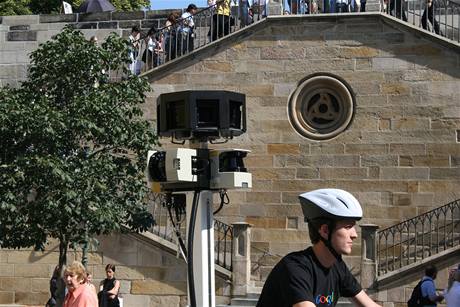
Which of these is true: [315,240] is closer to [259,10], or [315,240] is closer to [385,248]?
[385,248]

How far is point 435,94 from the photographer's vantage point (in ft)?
66.8

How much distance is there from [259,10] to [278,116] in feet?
Answer: 7.55

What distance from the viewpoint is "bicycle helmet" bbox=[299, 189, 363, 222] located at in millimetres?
4992

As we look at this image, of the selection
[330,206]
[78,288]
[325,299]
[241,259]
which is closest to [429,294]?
[241,259]

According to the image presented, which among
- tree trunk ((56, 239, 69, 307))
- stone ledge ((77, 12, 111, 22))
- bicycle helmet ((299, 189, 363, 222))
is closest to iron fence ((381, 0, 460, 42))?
stone ledge ((77, 12, 111, 22))

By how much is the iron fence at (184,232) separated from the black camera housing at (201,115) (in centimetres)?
981

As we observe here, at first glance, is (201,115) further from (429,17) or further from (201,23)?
(201,23)

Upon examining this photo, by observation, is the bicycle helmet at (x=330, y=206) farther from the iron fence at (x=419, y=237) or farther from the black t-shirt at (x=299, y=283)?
the iron fence at (x=419, y=237)

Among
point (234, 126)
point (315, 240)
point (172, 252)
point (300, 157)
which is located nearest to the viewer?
point (315, 240)

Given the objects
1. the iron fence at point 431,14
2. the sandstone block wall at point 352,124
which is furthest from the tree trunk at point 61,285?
the iron fence at point 431,14

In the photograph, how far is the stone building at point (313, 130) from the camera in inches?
793

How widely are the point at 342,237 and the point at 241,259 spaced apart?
1445cm

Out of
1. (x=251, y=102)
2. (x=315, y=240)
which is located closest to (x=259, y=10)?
(x=251, y=102)

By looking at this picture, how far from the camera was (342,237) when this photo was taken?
16.5ft
